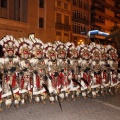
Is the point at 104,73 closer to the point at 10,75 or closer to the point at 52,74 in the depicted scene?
the point at 52,74

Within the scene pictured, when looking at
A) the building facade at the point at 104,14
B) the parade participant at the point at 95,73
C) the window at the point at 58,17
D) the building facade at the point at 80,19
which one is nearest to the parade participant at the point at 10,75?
the parade participant at the point at 95,73

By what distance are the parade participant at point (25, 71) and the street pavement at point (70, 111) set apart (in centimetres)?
54

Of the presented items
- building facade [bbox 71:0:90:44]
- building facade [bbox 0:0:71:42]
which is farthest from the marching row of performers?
building facade [bbox 71:0:90:44]

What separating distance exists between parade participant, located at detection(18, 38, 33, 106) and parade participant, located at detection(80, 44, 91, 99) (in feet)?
7.57

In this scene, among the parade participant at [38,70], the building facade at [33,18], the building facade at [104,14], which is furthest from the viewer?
the building facade at [104,14]

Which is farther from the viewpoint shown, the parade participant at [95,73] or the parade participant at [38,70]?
the parade participant at [95,73]

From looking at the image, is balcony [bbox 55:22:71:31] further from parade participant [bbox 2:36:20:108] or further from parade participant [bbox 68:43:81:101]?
parade participant [bbox 2:36:20:108]

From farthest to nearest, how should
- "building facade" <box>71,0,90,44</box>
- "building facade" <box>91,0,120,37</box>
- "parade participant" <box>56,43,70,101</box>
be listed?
"building facade" <box>91,0,120,37</box>
"building facade" <box>71,0,90,44</box>
"parade participant" <box>56,43,70,101</box>

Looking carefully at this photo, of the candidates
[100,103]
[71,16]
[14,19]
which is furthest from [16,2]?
[100,103]

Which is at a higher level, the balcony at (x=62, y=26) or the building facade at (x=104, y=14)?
the building facade at (x=104, y=14)

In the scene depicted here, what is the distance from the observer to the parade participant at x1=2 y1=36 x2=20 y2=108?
820 centimetres

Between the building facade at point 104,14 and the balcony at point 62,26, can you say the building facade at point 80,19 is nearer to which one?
the building facade at point 104,14

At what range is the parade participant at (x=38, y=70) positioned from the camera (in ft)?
29.0

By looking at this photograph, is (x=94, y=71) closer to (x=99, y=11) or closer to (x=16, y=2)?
(x=16, y=2)
